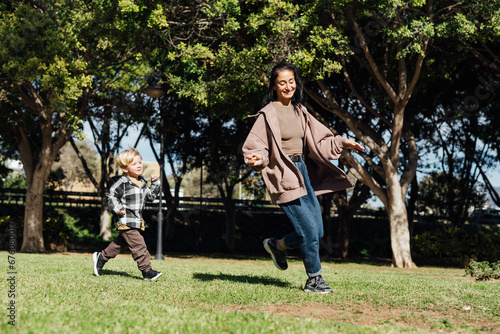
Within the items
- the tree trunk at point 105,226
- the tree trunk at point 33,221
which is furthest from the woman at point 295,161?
the tree trunk at point 105,226

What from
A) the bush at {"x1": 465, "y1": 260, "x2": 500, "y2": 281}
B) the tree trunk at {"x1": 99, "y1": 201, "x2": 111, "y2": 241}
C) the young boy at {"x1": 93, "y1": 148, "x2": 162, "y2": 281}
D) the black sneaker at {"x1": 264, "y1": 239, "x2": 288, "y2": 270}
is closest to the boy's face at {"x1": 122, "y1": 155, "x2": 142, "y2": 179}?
the young boy at {"x1": 93, "y1": 148, "x2": 162, "y2": 281}

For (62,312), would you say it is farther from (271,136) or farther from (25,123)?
(25,123)

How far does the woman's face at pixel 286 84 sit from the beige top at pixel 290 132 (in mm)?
152

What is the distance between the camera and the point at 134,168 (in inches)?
237

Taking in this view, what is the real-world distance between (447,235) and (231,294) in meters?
14.9

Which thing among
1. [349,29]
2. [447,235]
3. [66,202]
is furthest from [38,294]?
[66,202]

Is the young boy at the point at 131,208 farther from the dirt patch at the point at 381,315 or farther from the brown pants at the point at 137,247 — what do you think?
the dirt patch at the point at 381,315

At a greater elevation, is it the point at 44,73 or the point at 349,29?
the point at 349,29

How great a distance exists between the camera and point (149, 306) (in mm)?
3742

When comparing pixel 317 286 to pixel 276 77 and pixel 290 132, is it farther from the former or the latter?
pixel 276 77

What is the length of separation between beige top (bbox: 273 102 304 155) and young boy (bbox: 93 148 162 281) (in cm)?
203

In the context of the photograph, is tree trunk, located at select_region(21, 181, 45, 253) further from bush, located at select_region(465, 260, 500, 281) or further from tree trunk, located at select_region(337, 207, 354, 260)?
bush, located at select_region(465, 260, 500, 281)

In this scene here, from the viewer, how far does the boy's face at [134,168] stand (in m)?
6.02

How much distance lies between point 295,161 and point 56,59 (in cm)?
1035
